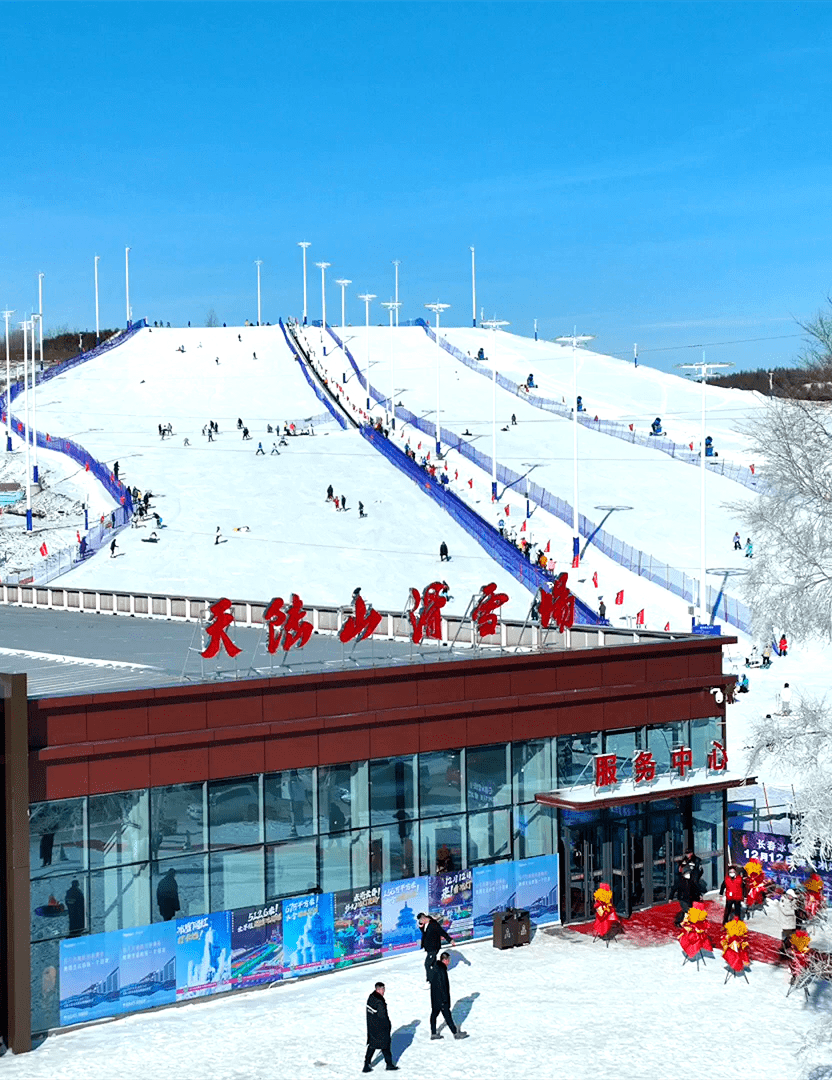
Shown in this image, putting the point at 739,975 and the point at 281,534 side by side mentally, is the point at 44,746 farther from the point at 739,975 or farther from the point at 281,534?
the point at 281,534

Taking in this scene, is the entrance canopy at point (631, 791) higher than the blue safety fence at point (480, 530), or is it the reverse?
the blue safety fence at point (480, 530)

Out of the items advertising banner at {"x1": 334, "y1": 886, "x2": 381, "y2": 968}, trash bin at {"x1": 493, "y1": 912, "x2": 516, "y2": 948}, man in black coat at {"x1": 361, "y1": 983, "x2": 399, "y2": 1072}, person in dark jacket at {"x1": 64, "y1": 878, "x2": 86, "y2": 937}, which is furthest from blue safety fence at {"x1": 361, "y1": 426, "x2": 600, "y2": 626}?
man in black coat at {"x1": 361, "y1": 983, "x2": 399, "y2": 1072}

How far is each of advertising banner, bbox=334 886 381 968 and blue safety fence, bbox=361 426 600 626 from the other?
2733 cm

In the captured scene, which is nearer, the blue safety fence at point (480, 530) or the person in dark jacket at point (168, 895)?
the person in dark jacket at point (168, 895)

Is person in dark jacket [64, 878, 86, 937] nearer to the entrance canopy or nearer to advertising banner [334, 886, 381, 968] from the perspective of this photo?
advertising banner [334, 886, 381, 968]

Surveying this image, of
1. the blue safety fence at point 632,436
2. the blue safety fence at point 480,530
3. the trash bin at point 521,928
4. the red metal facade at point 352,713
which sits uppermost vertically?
the blue safety fence at point 632,436

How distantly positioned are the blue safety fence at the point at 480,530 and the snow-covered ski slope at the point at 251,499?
49 centimetres

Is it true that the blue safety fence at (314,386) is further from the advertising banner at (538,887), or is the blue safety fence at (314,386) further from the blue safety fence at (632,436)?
the advertising banner at (538,887)

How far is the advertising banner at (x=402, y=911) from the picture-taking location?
72.3 feet

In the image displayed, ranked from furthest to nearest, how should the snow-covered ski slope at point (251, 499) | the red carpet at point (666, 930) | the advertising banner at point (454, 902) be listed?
the snow-covered ski slope at point (251, 499), the advertising banner at point (454, 902), the red carpet at point (666, 930)

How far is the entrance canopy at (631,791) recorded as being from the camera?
75.6ft

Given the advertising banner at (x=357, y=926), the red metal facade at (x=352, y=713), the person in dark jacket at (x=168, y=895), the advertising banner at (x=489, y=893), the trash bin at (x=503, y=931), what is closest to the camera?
the red metal facade at (x=352, y=713)

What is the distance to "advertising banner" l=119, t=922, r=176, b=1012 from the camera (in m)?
19.5

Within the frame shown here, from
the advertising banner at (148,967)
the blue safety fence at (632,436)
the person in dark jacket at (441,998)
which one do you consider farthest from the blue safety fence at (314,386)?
the person in dark jacket at (441,998)
